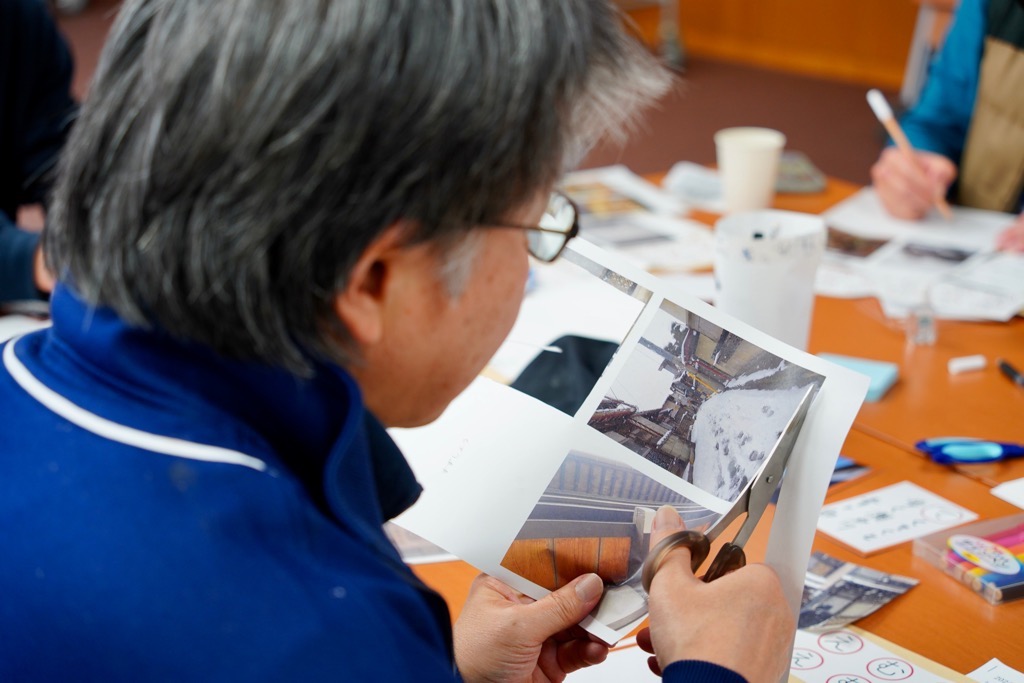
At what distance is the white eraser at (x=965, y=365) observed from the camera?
128cm

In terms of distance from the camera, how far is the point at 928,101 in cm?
204

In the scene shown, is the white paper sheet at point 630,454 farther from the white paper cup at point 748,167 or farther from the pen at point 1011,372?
the white paper cup at point 748,167

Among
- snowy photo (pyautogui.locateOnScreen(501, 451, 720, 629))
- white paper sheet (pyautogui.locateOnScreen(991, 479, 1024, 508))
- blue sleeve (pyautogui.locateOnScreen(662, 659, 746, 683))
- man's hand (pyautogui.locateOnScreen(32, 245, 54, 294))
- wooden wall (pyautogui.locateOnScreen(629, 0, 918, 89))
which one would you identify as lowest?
wooden wall (pyautogui.locateOnScreen(629, 0, 918, 89))

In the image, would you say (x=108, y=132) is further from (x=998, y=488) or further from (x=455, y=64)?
(x=998, y=488)

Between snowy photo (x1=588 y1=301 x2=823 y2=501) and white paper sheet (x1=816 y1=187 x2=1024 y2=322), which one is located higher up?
snowy photo (x1=588 y1=301 x2=823 y2=501)

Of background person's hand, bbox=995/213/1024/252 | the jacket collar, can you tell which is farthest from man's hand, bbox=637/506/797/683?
background person's hand, bbox=995/213/1024/252

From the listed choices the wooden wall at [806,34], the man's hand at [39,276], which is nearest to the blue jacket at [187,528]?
the man's hand at [39,276]

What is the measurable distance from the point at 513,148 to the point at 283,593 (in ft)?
0.91

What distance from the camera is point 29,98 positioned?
178 centimetres

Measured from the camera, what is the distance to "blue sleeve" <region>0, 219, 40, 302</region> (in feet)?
4.70

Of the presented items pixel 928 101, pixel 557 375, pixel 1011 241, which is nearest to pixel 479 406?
pixel 557 375

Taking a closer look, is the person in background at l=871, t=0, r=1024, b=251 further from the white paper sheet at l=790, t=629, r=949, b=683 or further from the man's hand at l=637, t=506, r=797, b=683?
the man's hand at l=637, t=506, r=797, b=683

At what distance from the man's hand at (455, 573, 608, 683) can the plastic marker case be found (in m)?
0.34

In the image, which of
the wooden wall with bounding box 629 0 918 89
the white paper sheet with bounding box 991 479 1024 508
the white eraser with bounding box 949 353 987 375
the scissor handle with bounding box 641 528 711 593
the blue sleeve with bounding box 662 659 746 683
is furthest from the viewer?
the wooden wall with bounding box 629 0 918 89
